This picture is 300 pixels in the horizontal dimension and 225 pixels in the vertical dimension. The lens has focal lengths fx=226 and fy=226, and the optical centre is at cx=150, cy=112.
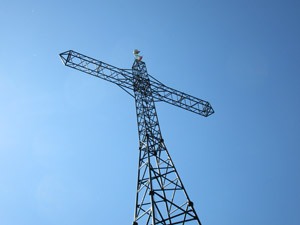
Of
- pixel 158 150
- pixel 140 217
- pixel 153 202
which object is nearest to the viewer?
pixel 153 202

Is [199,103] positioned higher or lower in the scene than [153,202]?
higher

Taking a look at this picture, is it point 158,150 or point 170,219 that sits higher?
point 158,150

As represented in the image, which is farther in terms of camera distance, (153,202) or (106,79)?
(106,79)

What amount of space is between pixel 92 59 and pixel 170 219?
1332 cm

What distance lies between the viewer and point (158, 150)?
1324cm

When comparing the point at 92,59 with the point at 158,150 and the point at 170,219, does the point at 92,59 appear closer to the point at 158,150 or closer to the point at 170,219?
the point at 158,150

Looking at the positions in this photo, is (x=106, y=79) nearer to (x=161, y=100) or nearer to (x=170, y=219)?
(x=161, y=100)

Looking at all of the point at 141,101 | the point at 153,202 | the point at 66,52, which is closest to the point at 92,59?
the point at 66,52

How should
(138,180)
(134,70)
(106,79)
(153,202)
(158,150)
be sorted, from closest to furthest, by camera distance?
(153,202) < (138,180) < (158,150) < (106,79) < (134,70)

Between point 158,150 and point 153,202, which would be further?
point 158,150

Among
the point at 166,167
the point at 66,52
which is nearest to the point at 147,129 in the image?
the point at 166,167

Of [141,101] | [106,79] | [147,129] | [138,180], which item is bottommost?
[138,180]

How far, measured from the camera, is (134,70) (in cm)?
1847

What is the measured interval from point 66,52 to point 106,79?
3.92m
